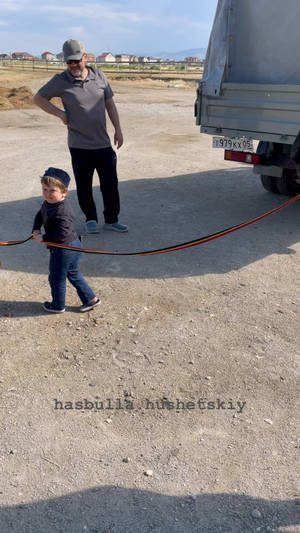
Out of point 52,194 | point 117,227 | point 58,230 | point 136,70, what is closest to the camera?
point 52,194

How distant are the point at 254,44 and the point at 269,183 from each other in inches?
78.2

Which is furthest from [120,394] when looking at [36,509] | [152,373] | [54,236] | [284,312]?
[284,312]

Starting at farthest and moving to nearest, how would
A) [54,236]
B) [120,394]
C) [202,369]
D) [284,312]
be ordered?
[284,312], [54,236], [202,369], [120,394]

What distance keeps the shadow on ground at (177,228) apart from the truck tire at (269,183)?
0.12 metres

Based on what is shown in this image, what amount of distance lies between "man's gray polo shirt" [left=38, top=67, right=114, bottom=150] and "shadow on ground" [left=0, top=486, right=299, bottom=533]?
3.80 m

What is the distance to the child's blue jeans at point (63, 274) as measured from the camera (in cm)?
382

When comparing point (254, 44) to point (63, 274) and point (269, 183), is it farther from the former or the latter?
point (63, 274)

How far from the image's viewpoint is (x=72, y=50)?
4.84 m

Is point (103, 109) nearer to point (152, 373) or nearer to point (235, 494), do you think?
point (152, 373)

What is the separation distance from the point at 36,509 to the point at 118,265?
2.89 metres

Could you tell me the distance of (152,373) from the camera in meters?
3.33

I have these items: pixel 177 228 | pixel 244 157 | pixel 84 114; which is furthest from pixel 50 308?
pixel 244 157

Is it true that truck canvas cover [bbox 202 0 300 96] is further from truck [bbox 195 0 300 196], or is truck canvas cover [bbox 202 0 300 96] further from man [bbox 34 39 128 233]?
man [bbox 34 39 128 233]

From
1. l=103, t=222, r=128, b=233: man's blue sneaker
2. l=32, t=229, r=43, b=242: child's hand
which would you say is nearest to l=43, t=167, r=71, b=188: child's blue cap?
l=32, t=229, r=43, b=242: child's hand
